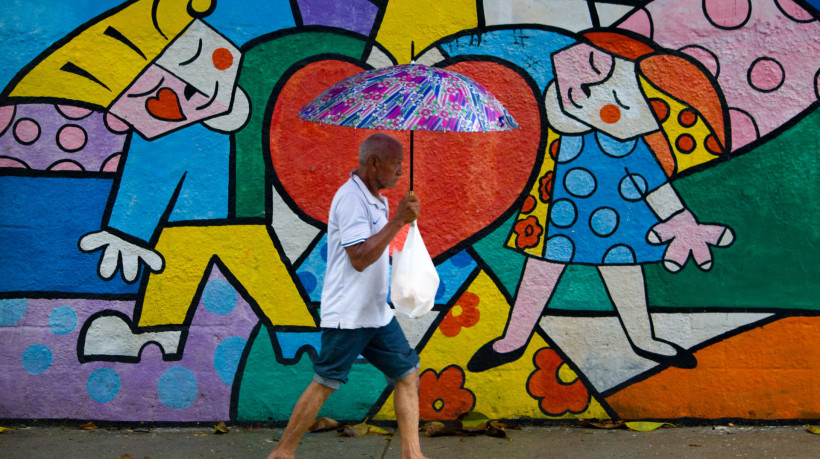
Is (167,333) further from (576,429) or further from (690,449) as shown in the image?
(690,449)

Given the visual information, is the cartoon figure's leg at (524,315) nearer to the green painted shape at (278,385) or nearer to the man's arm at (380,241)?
the green painted shape at (278,385)

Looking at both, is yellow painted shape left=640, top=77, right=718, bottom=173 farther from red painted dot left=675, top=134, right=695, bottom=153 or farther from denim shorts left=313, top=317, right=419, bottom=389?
denim shorts left=313, top=317, right=419, bottom=389

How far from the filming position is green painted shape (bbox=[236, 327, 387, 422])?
450 centimetres

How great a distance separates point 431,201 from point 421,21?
100cm

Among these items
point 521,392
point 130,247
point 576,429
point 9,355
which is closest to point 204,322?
point 130,247

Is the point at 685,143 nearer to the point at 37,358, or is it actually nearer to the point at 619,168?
the point at 619,168

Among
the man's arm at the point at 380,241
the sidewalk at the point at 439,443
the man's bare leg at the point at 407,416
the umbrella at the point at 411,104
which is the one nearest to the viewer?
the umbrella at the point at 411,104

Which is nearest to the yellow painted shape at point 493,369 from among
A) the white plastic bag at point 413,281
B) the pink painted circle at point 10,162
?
the white plastic bag at point 413,281

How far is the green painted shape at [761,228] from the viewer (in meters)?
Answer: 4.48

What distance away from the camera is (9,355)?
4438 mm

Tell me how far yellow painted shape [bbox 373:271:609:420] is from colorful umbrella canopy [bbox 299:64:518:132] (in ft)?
4.49

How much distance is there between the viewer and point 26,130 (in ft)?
14.5

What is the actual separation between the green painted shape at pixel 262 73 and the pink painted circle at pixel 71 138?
33.3 inches

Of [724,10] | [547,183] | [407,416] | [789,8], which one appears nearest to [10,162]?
[407,416]
